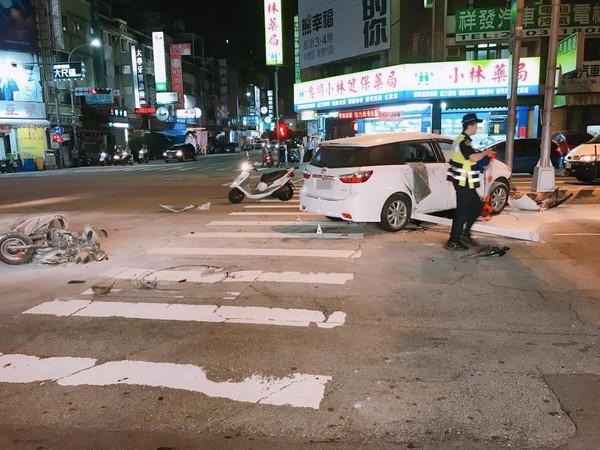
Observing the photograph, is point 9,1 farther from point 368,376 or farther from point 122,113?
point 368,376

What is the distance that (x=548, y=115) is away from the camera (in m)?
13.4

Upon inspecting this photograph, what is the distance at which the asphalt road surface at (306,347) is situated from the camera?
3533 millimetres

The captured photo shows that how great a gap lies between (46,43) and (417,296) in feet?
134

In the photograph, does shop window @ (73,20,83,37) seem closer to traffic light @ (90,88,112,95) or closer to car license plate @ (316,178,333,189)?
traffic light @ (90,88,112,95)

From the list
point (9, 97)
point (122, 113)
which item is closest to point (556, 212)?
point (9, 97)

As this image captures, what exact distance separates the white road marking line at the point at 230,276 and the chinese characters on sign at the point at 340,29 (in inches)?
936

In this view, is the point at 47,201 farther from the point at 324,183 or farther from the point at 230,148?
the point at 230,148

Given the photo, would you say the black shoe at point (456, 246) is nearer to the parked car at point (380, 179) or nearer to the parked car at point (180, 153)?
the parked car at point (380, 179)

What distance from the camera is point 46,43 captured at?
3878 cm

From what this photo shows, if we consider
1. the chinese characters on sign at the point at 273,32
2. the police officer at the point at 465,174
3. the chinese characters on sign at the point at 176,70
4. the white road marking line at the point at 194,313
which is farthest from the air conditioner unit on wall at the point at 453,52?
the chinese characters on sign at the point at 176,70

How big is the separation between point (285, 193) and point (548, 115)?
23.7ft

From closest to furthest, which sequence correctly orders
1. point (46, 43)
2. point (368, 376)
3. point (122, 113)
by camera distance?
1. point (368, 376)
2. point (46, 43)
3. point (122, 113)

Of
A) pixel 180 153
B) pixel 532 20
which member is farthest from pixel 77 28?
pixel 532 20

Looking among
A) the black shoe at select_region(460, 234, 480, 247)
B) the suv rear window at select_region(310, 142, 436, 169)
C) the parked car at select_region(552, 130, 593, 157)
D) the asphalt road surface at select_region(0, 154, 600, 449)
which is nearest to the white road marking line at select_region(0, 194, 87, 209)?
the asphalt road surface at select_region(0, 154, 600, 449)
